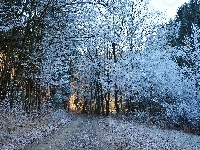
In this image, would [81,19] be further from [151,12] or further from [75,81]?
[75,81]

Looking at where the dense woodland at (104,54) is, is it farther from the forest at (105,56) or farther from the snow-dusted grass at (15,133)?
the snow-dusted grass at (15,133)

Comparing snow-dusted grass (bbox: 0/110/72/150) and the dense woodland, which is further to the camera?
the dense woodland

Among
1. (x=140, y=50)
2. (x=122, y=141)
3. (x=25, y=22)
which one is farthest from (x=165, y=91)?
(x=25, y=22)

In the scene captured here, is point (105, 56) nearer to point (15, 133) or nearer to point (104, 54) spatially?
point (104, 54)

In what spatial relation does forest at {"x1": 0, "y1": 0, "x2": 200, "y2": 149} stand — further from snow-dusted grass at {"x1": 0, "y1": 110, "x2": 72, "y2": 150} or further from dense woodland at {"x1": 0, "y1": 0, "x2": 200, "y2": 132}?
snow-dusted grass at {"x1": 0, "y1": 110, "x2": 72, "y2": 150}

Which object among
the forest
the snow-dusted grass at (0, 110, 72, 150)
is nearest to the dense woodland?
the forest

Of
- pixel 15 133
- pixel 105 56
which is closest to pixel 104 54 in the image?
pixel 105 56

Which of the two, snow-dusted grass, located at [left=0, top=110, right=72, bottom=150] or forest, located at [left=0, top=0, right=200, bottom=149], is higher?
forest, located at [left=0, top=0, right=200, bottom=149]

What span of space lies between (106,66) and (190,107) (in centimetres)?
1716

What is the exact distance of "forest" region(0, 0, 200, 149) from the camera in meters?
15.1

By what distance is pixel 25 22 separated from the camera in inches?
601

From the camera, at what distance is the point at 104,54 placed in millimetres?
44062

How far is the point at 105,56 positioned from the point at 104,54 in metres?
0.34

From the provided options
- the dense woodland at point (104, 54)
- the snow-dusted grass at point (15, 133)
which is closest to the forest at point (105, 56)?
the dense woodland at point (104, 54)
